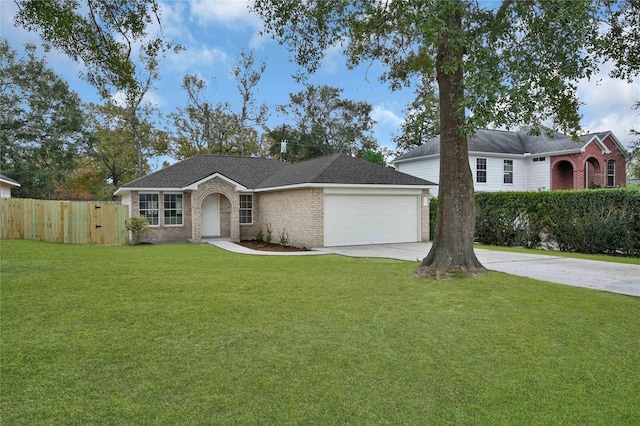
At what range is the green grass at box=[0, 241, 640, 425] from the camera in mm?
3559

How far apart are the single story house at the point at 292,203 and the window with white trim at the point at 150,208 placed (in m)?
0.04

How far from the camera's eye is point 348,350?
16.0 ft

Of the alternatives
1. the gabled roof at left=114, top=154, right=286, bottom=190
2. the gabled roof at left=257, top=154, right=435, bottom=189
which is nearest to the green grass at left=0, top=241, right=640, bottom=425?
the gabled roof at left=257, top=154, right=435, bottom=189

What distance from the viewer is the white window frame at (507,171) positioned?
2523 cm

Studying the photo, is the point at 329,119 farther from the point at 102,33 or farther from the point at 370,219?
the point at 102,33

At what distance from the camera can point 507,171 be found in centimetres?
2538

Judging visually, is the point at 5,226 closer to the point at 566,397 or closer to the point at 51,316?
the point at 51,316

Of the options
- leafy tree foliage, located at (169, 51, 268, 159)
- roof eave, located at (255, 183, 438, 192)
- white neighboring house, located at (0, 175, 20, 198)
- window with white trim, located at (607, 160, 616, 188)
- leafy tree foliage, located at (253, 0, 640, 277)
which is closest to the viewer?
leafy tree foliage, located at (253, 0, 640, 277)

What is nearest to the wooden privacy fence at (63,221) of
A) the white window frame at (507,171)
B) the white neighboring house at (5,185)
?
the white neighboring house at (5,185)

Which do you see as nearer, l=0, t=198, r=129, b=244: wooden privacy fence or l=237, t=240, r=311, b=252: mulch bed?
l=237, t=240, r=311, b=252: mulch bed

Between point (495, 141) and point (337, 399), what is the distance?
2509 cm

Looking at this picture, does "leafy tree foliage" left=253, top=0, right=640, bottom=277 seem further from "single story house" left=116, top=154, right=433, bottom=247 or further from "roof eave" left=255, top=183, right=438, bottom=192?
"single story house" left=116, top=154, right=433, bottom=247

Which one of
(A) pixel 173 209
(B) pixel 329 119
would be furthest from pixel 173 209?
(B) pixel 329 119

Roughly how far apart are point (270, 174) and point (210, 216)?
4.19 meters
